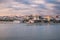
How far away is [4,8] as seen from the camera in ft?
7.13

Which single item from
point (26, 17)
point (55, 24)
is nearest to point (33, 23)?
point (26, 17)

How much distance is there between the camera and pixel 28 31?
2.16 meters

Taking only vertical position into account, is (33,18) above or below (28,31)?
above

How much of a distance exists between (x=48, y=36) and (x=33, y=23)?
23 centimetres

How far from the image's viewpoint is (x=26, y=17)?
2.18m

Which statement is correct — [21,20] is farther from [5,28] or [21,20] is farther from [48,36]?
[48,36]

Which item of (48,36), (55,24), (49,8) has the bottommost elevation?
(48,36)

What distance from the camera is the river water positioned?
214 centimetres

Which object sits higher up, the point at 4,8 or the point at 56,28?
the point at 4,8

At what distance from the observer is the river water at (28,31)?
2143mm

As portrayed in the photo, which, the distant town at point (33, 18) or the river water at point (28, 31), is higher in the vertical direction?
the distant town at point (33, 18)

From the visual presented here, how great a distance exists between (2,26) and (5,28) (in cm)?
4

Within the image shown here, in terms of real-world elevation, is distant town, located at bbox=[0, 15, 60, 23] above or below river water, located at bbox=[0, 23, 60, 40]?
above

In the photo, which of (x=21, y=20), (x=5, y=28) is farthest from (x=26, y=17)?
(x=5, y=28)
